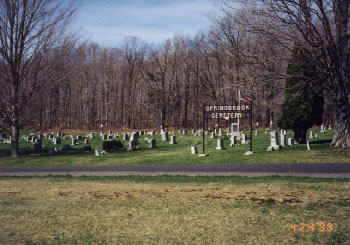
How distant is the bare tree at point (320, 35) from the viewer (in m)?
16.5

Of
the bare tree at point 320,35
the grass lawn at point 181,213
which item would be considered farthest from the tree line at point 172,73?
the grass lawn at point 181,213

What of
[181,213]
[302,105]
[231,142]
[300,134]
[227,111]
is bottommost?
[181,213]

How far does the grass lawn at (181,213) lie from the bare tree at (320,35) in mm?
7941

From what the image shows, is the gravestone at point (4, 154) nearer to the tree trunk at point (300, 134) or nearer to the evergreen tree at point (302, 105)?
the evergreen tree at point (302, 105)

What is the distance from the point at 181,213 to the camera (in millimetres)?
7527

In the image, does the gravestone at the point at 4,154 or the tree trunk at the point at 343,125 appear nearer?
the tree trunk at the point at 343,125

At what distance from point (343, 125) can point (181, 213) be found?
1462 centimetres

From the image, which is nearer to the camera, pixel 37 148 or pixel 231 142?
pixel 231 142

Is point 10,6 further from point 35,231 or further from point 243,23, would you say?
point 35,231

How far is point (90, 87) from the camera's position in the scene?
7106 centimetres
